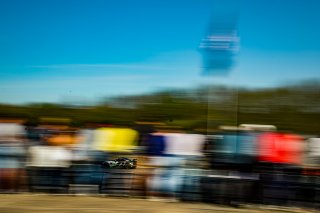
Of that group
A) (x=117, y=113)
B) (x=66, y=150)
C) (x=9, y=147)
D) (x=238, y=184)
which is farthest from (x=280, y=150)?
(x=117, y=113)

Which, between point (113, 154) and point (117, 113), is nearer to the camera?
point (113, 154)

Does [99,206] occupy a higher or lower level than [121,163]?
lower

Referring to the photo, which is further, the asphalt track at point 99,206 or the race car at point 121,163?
the race car at point 121,163

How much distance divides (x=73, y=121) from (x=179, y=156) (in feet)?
16.9

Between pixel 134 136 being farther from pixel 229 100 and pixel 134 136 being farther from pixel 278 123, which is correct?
pixel 278 123

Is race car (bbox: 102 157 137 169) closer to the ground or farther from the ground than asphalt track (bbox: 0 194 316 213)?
farther from the ground

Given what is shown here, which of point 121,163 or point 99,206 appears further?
point 121,163

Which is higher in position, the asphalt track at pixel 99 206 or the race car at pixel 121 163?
the race car at pixel 121 163

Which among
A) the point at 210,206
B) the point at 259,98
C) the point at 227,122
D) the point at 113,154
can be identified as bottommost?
the point at 210,206

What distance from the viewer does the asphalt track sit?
808cm

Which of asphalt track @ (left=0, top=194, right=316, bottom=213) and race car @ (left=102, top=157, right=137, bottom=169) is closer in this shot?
asphalt track @ (left=0, top=194, right=316, bottom=213)

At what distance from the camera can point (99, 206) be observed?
841 centimetres

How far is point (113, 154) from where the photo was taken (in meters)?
9.76

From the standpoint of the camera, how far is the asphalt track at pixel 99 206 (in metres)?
8.08
